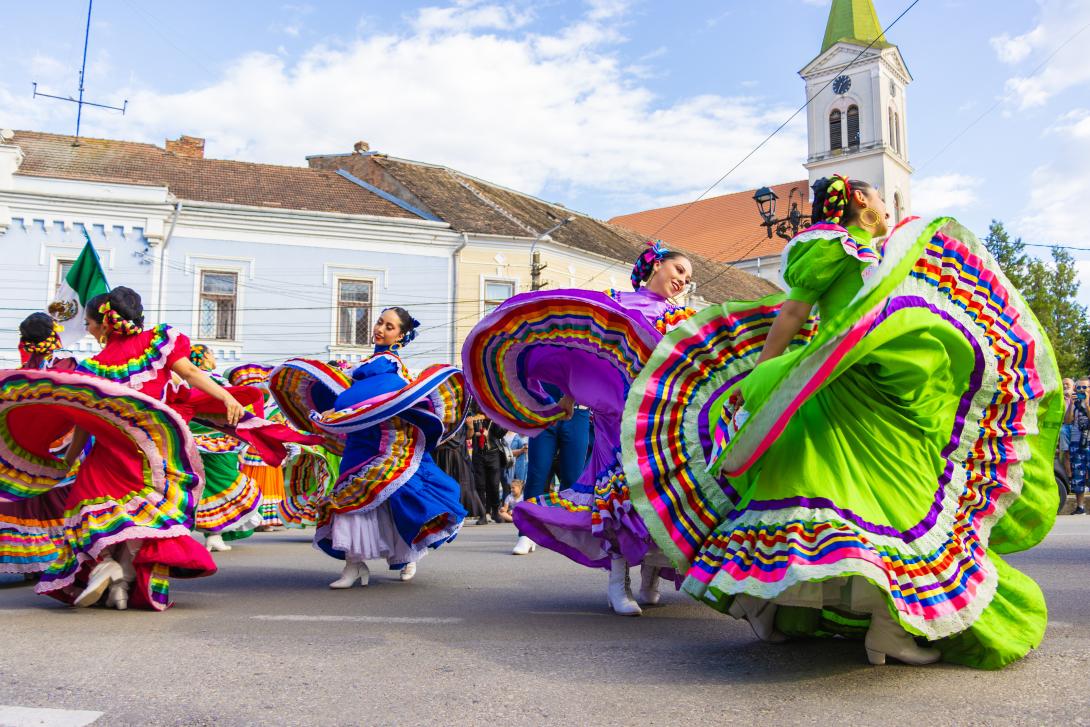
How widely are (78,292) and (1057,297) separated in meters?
42.3

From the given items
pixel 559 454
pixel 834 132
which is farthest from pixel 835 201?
pixel 834 132

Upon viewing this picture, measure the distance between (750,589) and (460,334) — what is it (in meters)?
22.8

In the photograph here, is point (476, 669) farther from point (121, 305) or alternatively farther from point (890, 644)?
point (121, 305)

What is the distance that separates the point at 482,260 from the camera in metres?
25.9

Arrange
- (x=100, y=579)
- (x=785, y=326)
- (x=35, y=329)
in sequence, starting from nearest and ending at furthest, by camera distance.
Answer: (x=785, y=326) < (x=100, y=579) < (x=35, y=329)

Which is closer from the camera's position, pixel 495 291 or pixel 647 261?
pixel 647 261

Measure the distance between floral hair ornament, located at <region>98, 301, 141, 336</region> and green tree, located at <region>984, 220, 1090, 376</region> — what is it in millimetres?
39918

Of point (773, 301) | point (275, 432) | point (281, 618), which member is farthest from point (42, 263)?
point (773, 301)

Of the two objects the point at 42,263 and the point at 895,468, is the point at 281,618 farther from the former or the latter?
the point at 42,263

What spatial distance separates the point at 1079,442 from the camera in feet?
39.3

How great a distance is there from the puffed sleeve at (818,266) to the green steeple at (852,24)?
55656 millimetres

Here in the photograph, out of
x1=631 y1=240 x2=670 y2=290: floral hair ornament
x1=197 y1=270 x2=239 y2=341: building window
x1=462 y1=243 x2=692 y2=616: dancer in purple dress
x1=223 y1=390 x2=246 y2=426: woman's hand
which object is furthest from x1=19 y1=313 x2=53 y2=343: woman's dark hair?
x1=197 y1=270 x2=239 y2=341: building window

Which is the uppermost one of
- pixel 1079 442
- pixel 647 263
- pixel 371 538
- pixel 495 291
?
pixel 495 291

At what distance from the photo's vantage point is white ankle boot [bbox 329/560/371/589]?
6129 mm
